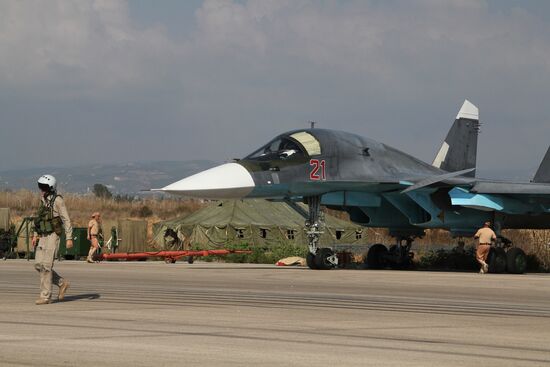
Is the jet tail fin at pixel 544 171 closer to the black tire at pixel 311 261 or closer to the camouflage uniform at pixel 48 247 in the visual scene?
the black tire at pixel 311 261

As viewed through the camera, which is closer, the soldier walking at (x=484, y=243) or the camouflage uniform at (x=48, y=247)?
the camouflage uniform at (x=48, y=247)

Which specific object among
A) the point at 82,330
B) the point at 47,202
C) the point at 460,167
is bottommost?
the point at 82,330

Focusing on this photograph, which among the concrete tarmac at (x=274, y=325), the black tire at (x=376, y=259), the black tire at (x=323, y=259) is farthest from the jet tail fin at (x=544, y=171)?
the concrete tarmac at (x=274, y=325)

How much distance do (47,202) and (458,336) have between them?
238 inches

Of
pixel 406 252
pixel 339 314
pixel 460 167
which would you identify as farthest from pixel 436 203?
pixel 339 314

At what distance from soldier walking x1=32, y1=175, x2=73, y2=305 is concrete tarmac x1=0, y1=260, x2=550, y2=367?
35 centimetres

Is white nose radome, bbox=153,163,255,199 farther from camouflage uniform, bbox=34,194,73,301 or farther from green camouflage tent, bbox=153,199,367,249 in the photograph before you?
green camouflage tent, bbox=153,199,367,249

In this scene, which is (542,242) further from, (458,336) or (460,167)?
(458,336)

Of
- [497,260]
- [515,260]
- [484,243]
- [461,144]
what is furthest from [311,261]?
[461,144]

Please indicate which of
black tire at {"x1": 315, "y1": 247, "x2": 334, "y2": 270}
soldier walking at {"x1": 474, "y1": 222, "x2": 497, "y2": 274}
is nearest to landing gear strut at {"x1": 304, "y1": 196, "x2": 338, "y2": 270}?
black tire at {"x1": 315, "y1": 247, "x2": 334, "y2": 270}

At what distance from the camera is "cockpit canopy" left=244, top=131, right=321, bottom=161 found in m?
23.7

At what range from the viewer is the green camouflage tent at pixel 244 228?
37.5 metres

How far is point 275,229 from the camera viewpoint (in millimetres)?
38844

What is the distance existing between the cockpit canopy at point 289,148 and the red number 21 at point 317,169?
0.19 metres
